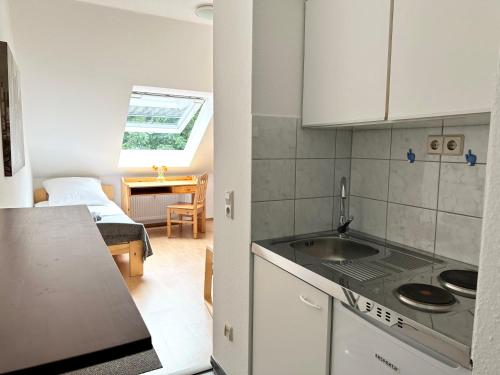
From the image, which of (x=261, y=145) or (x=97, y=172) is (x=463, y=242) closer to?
(x=261, y=145)

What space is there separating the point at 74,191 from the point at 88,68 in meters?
1.64

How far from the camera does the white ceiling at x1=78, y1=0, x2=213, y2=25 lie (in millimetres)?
2920

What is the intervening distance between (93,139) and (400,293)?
14.9ft

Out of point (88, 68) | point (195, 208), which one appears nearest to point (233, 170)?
point (88, 68)

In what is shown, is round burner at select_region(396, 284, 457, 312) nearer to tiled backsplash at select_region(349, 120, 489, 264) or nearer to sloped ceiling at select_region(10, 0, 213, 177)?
tiled backsplash at select_region(349, 120, 489, 264)

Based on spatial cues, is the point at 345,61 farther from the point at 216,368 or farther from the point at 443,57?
the point at 216,368

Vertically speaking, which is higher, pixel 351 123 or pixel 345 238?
pixel 351 123

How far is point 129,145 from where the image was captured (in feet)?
18.2

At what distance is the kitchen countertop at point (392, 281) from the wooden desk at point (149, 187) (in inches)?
146

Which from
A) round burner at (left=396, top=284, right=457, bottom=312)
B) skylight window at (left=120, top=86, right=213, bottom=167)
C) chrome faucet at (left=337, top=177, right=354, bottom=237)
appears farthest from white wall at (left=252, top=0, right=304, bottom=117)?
skylight window at (left=120, top=86, right=213, bottom=167)

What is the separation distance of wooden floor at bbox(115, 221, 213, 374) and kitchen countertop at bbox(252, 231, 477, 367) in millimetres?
1033

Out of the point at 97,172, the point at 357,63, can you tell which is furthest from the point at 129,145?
the point at 357,63

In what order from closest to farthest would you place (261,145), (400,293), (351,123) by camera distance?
(400,293) → (351,123) → (261,145)

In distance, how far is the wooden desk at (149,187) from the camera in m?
5.13
